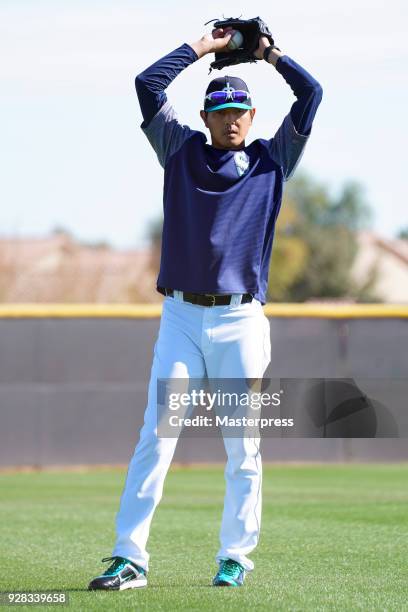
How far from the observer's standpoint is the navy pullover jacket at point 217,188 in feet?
16.6

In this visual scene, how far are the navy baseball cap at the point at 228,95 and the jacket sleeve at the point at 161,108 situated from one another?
158 mm

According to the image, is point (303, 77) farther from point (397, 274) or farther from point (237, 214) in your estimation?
point (397, 274)

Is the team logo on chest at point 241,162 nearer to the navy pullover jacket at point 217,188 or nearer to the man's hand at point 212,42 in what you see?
the navy pullover jacket at point 217,188

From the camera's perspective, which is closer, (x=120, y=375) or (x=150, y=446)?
(x=150, y=446)

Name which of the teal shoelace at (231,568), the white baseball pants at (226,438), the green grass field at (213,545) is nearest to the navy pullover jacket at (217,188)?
the white baseball pants at (226,438)

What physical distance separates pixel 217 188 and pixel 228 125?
0.94 ft

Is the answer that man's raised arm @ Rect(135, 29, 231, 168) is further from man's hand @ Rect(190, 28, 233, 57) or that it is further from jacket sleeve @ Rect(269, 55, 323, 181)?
jacket sleeve @ Rect(269, 55, 323, 181)

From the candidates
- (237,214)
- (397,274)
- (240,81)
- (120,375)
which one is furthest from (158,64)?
(397,274)

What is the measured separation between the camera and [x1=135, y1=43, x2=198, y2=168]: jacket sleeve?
5195 millimetres

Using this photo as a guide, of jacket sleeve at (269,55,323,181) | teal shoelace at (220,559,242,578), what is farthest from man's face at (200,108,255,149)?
teal shoelace at (220,559,242,578)

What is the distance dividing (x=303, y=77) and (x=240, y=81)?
0.27m

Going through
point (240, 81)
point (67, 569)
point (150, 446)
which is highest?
point (240, 81)

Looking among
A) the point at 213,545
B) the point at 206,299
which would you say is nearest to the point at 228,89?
the point at 206,299

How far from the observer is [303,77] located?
5.16 meters
